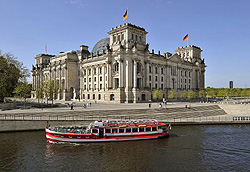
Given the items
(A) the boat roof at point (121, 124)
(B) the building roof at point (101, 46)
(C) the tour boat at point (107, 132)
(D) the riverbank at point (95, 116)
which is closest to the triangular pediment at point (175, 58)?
(B) the building roof at point (101, 46)

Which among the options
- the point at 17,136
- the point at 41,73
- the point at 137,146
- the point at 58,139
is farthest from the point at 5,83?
the point at 41,73

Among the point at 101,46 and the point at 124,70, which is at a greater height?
the point at 101,46

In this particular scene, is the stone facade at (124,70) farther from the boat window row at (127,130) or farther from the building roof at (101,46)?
the boat window row at (127,130)

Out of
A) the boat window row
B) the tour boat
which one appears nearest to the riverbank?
the tour boat

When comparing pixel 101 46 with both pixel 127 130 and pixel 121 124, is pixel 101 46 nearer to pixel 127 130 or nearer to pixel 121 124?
pixel 121 124

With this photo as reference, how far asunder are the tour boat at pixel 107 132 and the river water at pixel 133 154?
104cm

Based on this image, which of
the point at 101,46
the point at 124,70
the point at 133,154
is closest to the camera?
the point at 133,154

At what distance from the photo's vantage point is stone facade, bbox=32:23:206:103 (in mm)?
79312

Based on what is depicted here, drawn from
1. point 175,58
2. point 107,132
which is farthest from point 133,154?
point 175,58

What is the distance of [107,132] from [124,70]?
50.6m

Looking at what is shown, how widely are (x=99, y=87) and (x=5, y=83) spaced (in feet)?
140

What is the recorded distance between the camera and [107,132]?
31266 millimetres

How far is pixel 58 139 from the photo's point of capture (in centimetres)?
3002

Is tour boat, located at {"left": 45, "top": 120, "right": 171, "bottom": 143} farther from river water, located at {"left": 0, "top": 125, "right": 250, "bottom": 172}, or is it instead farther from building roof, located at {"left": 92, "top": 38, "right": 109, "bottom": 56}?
building roof, located at {"left": 92, "top": 38, "right": 109, "bottom": 56}
